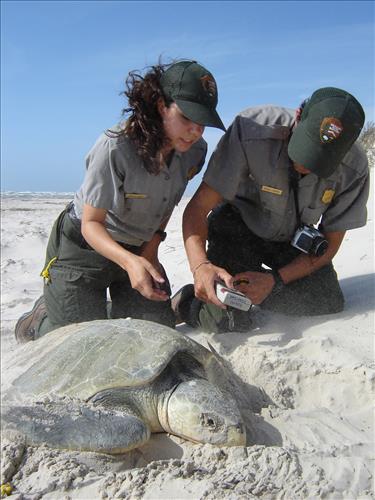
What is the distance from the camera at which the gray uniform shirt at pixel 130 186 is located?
7.78 feet

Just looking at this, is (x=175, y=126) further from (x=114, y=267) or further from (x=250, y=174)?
(x=114, y=267)

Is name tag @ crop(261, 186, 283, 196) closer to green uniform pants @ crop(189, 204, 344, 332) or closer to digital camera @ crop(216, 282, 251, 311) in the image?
green uniform pants @ crop(189, 204, 344, 332)

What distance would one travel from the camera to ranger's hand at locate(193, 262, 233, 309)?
2234 mm

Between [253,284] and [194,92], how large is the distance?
996mm

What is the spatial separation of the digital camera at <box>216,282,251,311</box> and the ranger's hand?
3cm

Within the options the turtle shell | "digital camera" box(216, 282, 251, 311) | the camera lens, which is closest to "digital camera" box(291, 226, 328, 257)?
the camera lens

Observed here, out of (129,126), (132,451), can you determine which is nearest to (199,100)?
(129,126)

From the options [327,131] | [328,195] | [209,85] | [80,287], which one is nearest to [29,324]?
[80,287]

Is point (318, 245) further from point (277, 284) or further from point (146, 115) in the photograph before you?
point (146, 115)

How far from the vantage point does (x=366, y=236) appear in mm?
4004

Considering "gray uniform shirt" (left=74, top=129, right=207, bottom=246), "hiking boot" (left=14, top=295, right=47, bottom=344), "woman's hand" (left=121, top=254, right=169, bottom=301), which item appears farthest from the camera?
"hiking boot" (left=14, top=295, right=47, bottom=344)

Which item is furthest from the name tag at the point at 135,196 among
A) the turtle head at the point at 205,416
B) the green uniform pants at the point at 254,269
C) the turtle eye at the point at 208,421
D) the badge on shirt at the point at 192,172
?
the turtle eye at the point at 208,421

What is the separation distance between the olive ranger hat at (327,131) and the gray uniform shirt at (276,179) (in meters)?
0.29

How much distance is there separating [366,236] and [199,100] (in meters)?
2.40
